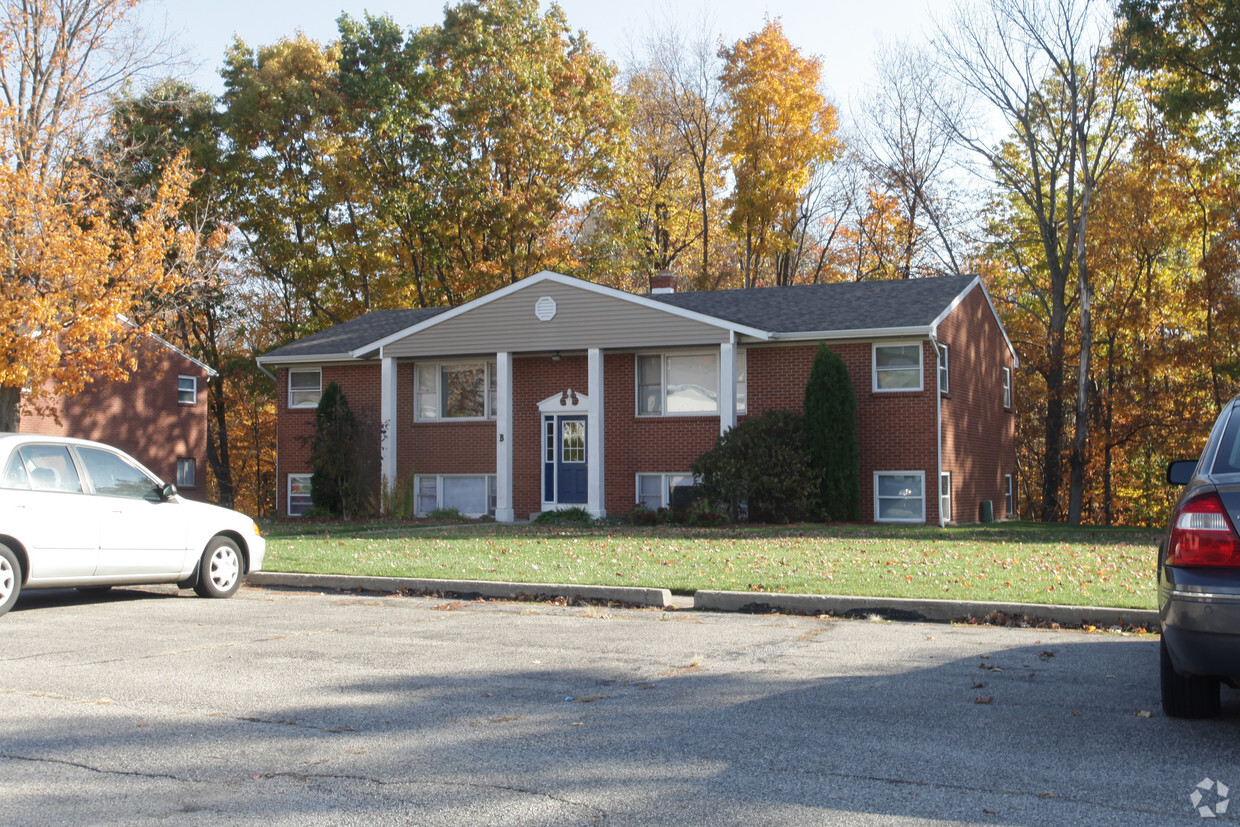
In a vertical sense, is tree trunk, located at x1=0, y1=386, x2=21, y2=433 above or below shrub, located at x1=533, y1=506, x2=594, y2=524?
above

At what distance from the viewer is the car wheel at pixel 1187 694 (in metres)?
6.18

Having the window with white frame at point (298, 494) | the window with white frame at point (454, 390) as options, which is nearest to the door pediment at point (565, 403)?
the window with white frame at point (454, 390)

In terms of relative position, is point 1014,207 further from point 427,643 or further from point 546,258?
point 427,643

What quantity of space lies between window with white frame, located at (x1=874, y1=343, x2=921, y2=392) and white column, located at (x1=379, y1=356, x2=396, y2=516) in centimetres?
1136

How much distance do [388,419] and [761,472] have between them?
9608mm

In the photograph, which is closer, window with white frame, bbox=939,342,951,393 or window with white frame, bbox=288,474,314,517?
window with white frame, bbox=939,342,951,393

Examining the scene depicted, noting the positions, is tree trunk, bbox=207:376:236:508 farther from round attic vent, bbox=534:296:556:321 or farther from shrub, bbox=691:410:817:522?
shrub, bbox=691:410:817:522

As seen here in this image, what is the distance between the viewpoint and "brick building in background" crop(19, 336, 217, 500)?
37562 millimetres

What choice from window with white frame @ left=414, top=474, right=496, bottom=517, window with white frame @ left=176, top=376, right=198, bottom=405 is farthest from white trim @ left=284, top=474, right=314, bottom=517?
window with white frame @ left=176, top=376, right=198, bottom=405

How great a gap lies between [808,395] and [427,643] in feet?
51.6

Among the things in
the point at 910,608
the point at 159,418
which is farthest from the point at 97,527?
the point at 159,418

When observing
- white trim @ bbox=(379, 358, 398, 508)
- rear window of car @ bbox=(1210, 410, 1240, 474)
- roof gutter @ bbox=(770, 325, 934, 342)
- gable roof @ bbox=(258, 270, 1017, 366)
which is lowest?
rear window of car @ bbox=(1210, 410, 1240, 474)

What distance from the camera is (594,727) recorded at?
20.0 feet

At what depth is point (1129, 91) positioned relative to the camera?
3316 cm
